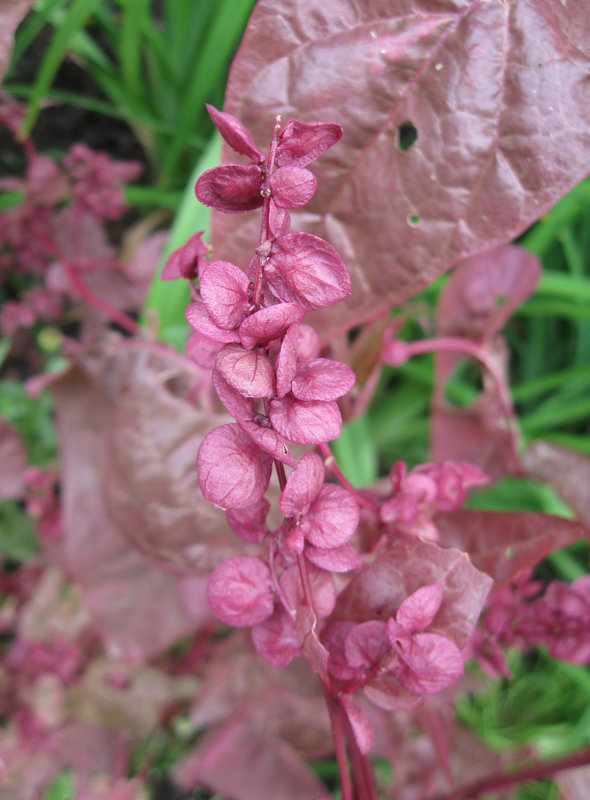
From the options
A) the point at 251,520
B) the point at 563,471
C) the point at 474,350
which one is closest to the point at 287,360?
the point at 251,520

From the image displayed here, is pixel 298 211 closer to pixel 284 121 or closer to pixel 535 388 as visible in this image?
pixel 284 121

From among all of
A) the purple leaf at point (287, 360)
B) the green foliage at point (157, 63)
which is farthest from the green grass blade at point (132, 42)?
the purple leaf at point (287, 360)

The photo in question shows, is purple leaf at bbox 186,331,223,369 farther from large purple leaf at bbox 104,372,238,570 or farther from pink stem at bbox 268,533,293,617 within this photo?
large purple leaf at bbox 104,372,238,570

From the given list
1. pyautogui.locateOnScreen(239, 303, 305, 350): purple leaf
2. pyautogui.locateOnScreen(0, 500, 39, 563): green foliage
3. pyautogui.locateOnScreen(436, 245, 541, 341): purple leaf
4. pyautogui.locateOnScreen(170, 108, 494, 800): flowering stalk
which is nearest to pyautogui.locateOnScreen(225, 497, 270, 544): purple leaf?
pyautogui.locateOnScreen(170, 108, 494, 800): flowering stalk

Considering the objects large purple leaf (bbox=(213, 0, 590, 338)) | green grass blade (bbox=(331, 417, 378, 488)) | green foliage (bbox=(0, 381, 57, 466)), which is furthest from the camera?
green foliage (bbox=(0, 381, 57, 466))

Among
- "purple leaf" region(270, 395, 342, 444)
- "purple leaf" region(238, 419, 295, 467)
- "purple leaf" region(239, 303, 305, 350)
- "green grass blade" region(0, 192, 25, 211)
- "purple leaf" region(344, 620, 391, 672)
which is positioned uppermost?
"purple leaf" region(239, 303, 305, 350)

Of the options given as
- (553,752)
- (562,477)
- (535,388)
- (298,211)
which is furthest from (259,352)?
(553,752)

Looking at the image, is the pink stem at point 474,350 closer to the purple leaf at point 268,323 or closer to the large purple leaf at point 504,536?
the large purple leaf at point 504,536
